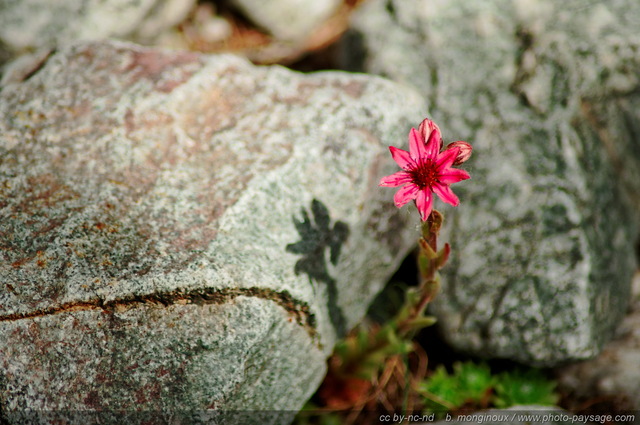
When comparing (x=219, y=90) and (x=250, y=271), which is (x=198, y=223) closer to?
(x=250, y=271)

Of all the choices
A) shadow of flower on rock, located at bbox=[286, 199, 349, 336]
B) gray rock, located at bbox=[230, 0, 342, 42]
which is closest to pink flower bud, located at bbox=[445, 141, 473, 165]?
shadow of flower on rock, located at bbox=[286, 199, 349, 336]

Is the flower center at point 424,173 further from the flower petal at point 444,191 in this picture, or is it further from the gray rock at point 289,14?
the gray rock at point 289,14

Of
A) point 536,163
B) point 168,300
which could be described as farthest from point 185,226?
point 536,163

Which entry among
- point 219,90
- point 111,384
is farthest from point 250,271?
point 219,90

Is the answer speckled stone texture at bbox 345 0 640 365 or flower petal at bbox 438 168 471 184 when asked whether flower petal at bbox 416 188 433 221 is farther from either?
speckled stone texture at bbox 345 0 640 365

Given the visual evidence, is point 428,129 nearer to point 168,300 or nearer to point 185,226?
point 185,226

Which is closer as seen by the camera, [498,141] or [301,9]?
[498,141]
